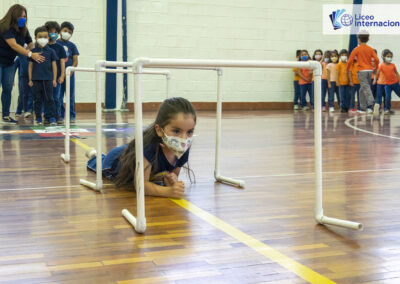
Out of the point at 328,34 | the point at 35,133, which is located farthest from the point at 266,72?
the point at 35,133

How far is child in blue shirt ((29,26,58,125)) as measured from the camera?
6.39m

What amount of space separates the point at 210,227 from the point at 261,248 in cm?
34

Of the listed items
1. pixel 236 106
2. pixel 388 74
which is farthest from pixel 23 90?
pixel 388 74

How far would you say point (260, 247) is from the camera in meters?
1.97

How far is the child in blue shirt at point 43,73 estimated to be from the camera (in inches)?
252

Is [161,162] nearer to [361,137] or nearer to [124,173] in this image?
[124,173]

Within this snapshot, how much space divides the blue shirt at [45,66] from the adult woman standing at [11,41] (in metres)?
0.08

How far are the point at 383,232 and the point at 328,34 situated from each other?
398 inches

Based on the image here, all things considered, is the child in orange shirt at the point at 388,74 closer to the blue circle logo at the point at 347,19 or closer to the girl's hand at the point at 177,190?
the blue circle logo at the point at 347,19

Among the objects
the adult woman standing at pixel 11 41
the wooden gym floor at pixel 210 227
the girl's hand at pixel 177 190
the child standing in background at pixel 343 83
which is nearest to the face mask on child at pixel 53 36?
the adult woman standing at pixel 11 41

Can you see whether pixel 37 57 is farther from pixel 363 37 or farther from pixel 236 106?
pixel 363 37

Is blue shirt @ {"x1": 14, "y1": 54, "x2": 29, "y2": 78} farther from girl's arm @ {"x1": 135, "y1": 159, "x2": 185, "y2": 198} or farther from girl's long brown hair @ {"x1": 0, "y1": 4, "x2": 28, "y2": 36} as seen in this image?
girl's arm @ {"x1": 135, "y1": 159, "x2": 185, "y2": 198}

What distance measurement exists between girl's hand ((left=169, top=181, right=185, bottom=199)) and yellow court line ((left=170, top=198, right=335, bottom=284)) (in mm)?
66

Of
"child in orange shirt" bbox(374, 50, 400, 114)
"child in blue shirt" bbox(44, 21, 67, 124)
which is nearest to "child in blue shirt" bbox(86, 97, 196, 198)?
"child in blue shirt" bbox(44, 21, 67, 124)
